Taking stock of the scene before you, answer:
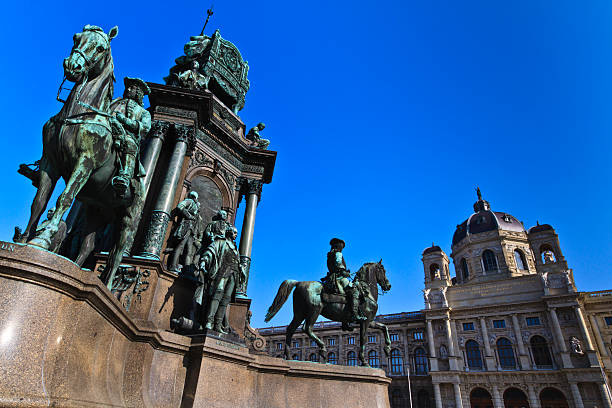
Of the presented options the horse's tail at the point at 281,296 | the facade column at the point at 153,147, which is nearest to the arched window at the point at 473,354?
the horse's tail at the point at 281,296

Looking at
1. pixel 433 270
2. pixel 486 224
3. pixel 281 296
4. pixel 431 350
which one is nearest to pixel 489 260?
pixel 486 224

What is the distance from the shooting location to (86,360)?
3.92 meters

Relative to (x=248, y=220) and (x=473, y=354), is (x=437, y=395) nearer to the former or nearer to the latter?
(x=473, y=354)

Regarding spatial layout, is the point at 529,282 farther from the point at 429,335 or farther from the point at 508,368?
the point at 429,335

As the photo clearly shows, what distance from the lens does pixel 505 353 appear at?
5034 cm

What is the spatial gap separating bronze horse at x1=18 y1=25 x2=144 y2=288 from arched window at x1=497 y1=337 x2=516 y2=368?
59098 mm

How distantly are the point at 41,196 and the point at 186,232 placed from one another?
5548mm

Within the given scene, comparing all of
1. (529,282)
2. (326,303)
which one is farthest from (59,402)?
(529,282)

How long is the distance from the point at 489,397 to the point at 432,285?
59.0 ft

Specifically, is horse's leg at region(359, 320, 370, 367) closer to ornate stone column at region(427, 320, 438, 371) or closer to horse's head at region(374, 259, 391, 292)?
horse's head at region(374, 259, 391, 292)

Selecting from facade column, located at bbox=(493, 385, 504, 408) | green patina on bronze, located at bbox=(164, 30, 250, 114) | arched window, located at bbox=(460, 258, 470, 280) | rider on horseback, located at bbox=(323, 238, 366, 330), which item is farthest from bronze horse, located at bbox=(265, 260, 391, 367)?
arched window, located at bbox=(460, 258, 470, 280)

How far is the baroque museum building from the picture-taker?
45719 millimetres

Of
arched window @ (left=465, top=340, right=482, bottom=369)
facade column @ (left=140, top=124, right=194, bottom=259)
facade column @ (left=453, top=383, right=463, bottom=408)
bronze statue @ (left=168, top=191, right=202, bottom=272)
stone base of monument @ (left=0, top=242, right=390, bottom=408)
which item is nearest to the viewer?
stone base of monument @ (left=0, top=242, right=390, bottom=408)

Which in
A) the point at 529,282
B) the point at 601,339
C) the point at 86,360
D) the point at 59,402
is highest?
the point at 529,282
